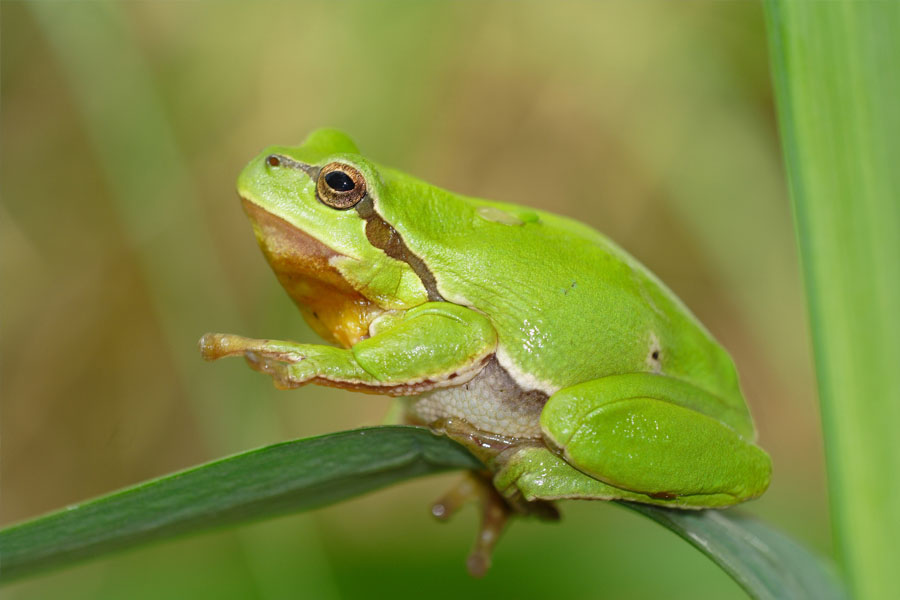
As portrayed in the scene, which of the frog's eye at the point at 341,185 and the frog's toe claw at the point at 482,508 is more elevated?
the frog's eye at the point at 341,185

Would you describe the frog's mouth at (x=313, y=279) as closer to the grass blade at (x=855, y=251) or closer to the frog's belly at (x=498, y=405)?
the frog's belly at (x=498, y=405)

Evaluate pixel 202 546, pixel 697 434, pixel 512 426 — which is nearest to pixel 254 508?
pixel 512 426

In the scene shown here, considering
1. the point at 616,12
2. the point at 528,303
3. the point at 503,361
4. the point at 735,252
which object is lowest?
the point at 735,252

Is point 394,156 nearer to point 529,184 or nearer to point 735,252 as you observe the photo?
point 529,184

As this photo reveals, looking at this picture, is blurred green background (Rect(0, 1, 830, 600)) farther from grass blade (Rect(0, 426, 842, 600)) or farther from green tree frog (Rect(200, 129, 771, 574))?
grass blade (Rect(0, 426, 842, 600))

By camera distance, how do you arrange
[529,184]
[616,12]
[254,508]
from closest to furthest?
[254,508] → [616,12] → [529,184]

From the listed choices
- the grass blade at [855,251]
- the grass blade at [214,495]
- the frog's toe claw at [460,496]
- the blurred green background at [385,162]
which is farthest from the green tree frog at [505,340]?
the blurred green background at [385,162]

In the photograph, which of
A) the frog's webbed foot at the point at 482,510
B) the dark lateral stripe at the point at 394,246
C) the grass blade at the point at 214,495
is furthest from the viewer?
the frog's webbed foot at the point at 482,510

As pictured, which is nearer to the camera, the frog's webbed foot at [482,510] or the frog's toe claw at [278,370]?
the frog's toe claw at [278,370]
